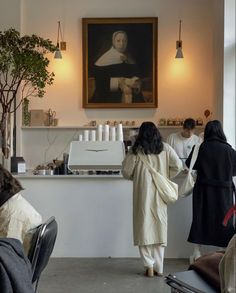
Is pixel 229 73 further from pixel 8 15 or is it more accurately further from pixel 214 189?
pixel 8 15

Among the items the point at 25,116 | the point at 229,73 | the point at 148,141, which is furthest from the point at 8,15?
the point at 148,141

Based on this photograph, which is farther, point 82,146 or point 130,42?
point 130,42

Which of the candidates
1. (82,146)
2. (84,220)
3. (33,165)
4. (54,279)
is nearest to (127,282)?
(54,279)

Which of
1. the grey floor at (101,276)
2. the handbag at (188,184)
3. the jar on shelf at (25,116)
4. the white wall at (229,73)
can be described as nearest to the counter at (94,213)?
the grey floor at (101,276)

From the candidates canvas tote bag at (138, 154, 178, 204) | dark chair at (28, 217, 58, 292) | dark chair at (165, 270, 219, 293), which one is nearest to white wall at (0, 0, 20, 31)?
canvas tote bag at (138, 154, 178, 204)

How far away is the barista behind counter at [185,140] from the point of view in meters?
6.81

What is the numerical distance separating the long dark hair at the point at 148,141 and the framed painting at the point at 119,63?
342 cm

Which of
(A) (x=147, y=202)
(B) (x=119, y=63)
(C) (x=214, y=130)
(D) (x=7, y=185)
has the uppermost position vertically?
(B) (x=119, y=63)

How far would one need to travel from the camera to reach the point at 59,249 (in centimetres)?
506

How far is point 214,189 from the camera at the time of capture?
4.42 m

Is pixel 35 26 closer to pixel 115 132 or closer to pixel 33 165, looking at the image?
pixel 33 165

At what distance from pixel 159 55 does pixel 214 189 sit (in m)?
3.96

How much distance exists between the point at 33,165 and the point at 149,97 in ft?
7.23

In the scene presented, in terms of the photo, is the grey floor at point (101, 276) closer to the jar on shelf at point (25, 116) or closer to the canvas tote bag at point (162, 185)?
the canvas tote bag at point (162, 185)
